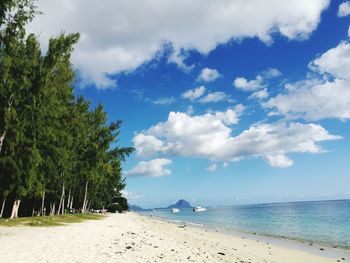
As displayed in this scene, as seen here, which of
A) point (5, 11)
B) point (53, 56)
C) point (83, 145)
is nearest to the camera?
point (5, 11)

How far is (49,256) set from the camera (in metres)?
15.9

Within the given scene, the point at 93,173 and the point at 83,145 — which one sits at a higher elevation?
the point at 83,145

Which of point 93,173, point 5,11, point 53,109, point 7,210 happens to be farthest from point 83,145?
point 5,11

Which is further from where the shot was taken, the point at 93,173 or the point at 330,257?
the point at 93,173

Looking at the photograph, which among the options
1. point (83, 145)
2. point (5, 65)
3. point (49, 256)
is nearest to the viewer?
point (49, 256)

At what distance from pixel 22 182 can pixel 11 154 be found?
2929 millimetres

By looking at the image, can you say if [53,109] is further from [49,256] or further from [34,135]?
[49,256]

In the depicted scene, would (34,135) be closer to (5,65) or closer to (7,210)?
(5,65)

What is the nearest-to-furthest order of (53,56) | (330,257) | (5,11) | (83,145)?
1. (5,11)
2. (330,257)
3. (53,56)
4. (83,145)

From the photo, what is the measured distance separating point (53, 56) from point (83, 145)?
2429 centimetres

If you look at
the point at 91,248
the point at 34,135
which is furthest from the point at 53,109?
the point at 91,248

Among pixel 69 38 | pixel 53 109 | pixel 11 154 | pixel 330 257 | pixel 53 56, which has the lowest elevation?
pixel 330 257

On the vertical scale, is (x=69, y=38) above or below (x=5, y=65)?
above

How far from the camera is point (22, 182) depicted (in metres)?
34.9
